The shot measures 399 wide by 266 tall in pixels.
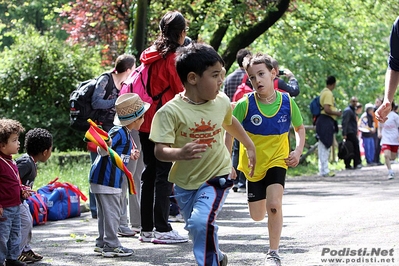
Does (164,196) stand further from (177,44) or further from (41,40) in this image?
(41,40)

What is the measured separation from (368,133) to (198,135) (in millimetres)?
20244

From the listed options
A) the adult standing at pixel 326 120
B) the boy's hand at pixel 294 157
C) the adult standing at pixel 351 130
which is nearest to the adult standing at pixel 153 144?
the boy's hand at pixel 294 157

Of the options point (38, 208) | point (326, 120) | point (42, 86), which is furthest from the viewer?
point (42, 86)

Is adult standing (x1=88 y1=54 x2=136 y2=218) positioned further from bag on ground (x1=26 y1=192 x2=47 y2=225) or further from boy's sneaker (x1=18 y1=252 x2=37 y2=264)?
boy's sneaker (x1=18 y1=252 x2=37 y2=264)

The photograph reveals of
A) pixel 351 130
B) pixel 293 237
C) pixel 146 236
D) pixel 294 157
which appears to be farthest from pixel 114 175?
pixel 351 130

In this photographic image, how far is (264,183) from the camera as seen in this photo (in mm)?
7203

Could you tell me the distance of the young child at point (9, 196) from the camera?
22.9 feet

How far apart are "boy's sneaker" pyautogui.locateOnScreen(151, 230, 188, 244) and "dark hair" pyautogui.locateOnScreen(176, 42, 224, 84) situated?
9.01 ft

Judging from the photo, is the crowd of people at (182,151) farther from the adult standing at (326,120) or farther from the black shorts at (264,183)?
the adult standing at (326,120)

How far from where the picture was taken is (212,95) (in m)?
5.95

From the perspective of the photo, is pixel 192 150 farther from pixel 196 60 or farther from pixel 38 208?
pixel 38 208

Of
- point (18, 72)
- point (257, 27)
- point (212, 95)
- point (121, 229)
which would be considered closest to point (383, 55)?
point (257, 27)

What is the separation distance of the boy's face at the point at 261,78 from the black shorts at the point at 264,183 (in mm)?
664

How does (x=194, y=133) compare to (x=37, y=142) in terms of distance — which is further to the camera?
(x=37, y=142)
